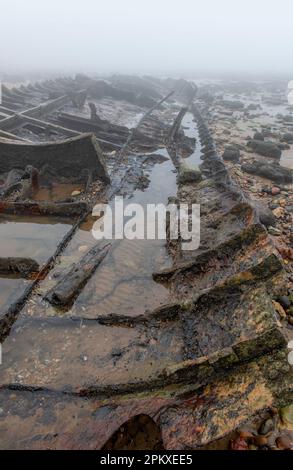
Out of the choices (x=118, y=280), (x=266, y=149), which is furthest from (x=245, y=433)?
(x=266, y=149)

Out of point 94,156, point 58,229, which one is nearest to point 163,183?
point 94,156

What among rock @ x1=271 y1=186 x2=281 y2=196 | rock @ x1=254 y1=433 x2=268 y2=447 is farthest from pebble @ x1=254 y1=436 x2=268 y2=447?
rock @ x1=271 y1=186 x2=281 y2=196

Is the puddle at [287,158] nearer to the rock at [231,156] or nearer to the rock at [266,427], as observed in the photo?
the rock at [231,156]

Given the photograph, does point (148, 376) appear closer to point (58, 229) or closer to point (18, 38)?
point (58, 229)

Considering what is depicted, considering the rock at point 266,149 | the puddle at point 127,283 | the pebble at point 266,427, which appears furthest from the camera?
the rock at point 266,149

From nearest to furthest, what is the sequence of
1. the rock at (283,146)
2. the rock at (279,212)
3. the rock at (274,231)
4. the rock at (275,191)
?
the rock at (274,231), the rock at (279,212), the rock at (275,191), the rock at (283,146)

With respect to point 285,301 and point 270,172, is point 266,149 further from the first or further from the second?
point 285,301

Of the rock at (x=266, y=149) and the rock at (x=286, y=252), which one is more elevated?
the rock at (x=266, y=149)

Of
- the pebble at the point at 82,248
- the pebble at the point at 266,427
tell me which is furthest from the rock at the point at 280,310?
the pebble at the point at 82,248
